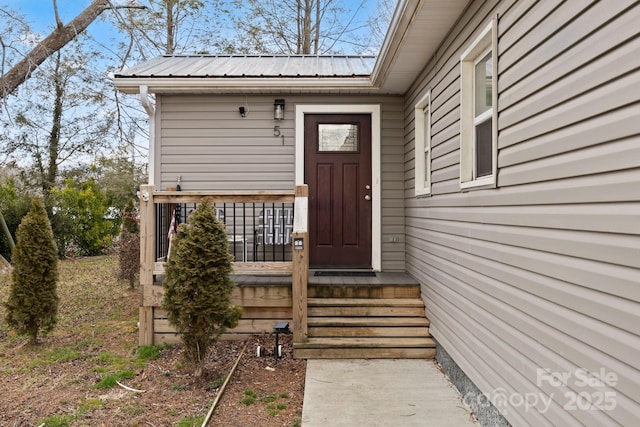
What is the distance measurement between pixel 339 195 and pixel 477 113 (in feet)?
8.34

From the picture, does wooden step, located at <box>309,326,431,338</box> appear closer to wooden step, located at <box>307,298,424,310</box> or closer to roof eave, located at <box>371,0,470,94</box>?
wooden step, located at <box>307,298,424,310</box>

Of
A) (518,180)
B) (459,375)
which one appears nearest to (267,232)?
(459,375)

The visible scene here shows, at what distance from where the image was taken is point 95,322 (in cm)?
539

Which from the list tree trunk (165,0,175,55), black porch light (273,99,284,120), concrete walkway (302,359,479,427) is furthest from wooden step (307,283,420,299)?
tree trunk (165,0,175,55)

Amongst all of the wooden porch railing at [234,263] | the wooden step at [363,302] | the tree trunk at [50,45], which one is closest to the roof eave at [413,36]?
the wooden porch railing at [234,263]

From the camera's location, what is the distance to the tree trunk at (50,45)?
1033cm

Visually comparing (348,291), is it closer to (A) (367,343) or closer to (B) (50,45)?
(A) (367,343)

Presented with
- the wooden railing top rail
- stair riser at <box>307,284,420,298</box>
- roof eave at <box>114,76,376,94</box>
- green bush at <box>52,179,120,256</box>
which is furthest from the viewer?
green bush at <box>52,179,120,256</box>

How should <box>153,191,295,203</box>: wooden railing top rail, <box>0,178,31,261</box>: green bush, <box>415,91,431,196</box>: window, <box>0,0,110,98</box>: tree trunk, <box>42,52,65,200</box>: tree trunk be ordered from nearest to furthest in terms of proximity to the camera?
<box>153,191,295,203</box>: wooden railing top rail
<box>415,91,431,196</box>: window
<box>0,0,110,98</box>: tree trunk
<box>0,178,31,261</box>: green bush
<box>42,52,65,200</box>: tree trunk

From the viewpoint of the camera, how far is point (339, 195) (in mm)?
5547

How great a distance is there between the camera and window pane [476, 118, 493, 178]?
298 cm

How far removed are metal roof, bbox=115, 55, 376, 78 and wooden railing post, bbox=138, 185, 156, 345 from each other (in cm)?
165

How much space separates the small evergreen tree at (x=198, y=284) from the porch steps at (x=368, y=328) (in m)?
0.89

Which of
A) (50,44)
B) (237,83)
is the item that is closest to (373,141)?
(237,83)
